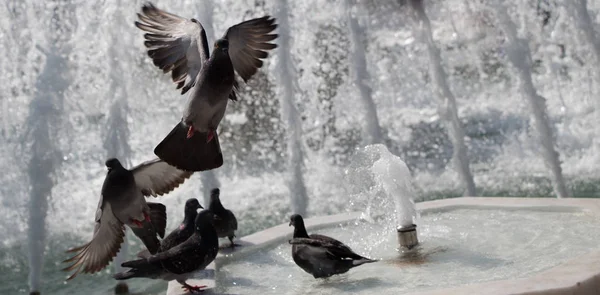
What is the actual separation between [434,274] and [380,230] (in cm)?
152

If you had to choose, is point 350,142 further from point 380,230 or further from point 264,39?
point 264,39

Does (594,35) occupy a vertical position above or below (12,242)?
above

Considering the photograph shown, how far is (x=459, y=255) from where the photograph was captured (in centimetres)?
485

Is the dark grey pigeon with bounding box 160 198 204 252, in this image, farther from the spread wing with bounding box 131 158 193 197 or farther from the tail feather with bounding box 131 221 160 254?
the spread wing with bounding box 131 158 193 197

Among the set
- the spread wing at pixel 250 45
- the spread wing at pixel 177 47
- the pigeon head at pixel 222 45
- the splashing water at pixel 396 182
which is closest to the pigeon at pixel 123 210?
the spread wing at pixel 177 47

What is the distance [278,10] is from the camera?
36.1 feet

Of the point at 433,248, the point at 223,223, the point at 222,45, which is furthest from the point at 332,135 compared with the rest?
the point at 222,45

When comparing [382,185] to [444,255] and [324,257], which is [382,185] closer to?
[444,255]

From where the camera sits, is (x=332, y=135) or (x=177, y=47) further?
(x=332, y=135)

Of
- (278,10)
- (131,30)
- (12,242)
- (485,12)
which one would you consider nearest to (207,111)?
(12,242)

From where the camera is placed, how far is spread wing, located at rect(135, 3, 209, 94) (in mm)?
4695

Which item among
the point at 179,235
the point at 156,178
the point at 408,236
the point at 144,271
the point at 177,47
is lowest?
the point at 408,236

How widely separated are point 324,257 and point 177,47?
57.2 inches

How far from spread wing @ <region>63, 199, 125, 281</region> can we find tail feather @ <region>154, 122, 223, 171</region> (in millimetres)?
889
